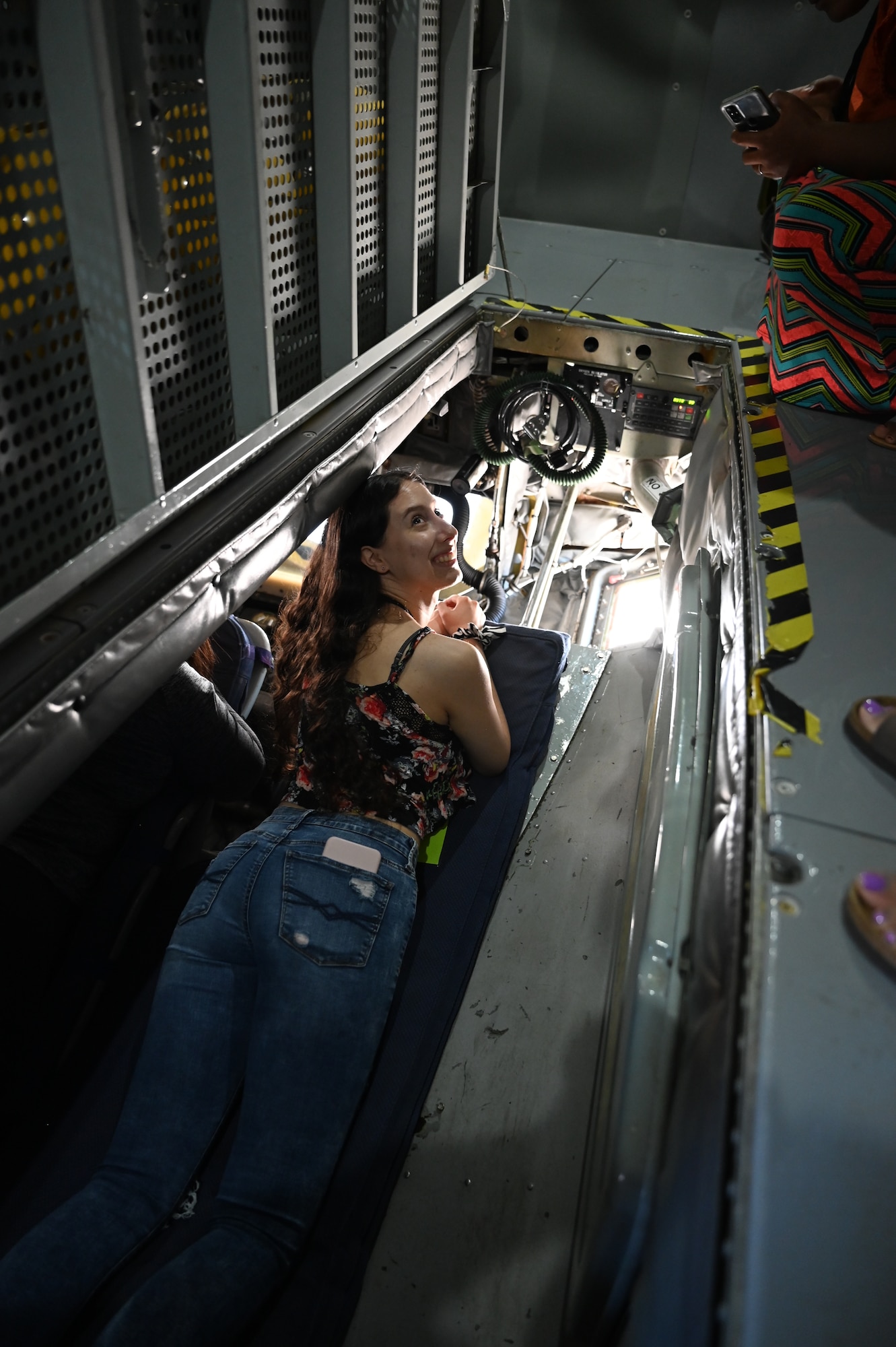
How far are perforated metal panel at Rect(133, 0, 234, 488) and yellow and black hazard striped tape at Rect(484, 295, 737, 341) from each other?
1.93 m

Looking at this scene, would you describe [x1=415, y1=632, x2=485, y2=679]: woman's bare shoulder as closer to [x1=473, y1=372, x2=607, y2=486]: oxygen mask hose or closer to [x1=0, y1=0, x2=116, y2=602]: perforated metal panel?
[x1=0, y1=0, x2=116, y2=602]: perforated metal panel

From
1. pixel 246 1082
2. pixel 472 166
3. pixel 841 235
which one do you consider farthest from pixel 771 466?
pixel 472 166

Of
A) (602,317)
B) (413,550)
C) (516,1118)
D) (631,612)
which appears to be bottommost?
(631,612)

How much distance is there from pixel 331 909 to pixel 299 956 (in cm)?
13

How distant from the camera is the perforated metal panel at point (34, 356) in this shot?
4.25 feet

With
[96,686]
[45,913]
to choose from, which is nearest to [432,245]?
[96,686]

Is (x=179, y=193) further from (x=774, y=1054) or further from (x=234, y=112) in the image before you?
(x=774, y=1054)

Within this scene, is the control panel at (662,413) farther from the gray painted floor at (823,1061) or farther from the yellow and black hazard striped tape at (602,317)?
the gray painted floor at (823,1061)

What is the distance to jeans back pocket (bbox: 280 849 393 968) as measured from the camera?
1.80m

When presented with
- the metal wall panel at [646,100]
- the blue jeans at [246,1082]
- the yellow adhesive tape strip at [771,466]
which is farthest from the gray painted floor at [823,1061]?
the metal wall panel at [646,100]

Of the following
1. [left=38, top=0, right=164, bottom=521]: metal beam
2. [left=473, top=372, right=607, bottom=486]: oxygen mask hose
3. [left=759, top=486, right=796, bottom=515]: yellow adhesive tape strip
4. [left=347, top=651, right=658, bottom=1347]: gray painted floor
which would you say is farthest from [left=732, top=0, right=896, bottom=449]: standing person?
[left=38, top=0, right=164, bottom=521]: metal beam

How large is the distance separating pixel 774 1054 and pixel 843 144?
7.81 ft

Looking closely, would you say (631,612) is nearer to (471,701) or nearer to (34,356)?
(471,701)

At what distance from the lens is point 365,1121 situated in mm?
1750
